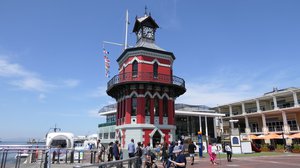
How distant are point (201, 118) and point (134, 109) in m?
20.4

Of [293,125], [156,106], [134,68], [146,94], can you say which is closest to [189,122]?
[156,106]

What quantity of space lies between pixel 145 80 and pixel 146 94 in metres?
1.58

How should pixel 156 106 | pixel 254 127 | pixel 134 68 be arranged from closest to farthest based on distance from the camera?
pixel 156 106 → pixel 134 68 → pixel 254 127

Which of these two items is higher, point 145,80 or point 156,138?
point 145,80

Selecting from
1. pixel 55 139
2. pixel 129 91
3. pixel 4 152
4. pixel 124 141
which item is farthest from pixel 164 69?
pixel 4 152

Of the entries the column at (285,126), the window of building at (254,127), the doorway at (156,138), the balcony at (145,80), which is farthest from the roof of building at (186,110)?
the window of building at (254,127)

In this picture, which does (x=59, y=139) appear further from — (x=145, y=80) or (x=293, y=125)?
(x=293, y=125)

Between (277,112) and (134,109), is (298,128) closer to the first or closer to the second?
(277,112)

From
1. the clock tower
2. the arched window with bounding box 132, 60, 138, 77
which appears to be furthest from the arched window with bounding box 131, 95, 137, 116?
the clock tower

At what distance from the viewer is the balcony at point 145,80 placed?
2233 cm

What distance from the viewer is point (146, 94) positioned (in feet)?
74.9

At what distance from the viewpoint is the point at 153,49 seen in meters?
23.6

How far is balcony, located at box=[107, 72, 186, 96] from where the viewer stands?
22.3m

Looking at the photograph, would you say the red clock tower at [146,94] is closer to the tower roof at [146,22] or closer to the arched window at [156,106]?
the arched window at [156,106]
